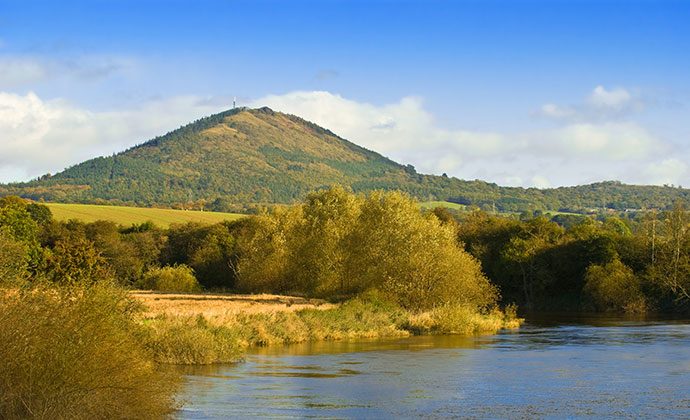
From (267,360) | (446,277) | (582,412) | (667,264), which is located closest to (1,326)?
(582,412)

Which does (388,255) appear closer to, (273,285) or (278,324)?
(278,324)

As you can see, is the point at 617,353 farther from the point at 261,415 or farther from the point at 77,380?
the point at 77,380

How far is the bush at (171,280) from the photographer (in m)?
82.4

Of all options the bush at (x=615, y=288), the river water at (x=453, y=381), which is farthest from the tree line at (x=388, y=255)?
the river water at (x=453, y=381)

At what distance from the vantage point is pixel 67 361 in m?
16.4

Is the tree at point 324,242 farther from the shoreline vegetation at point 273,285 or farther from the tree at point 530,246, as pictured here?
the tree at point 530,246

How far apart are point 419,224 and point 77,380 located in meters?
44.7

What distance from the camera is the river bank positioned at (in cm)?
3206

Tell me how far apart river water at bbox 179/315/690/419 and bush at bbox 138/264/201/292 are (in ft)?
138

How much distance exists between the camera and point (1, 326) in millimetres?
15953

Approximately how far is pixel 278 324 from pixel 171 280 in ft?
138

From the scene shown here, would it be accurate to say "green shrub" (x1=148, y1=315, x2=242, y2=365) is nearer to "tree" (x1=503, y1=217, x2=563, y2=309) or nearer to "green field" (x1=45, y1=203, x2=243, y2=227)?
"tree" (x1=503, y1=217, x2=563, y2=309)

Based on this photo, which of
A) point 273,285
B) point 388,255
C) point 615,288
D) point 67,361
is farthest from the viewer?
point 273,285

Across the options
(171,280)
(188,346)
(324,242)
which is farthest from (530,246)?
(188,346)
